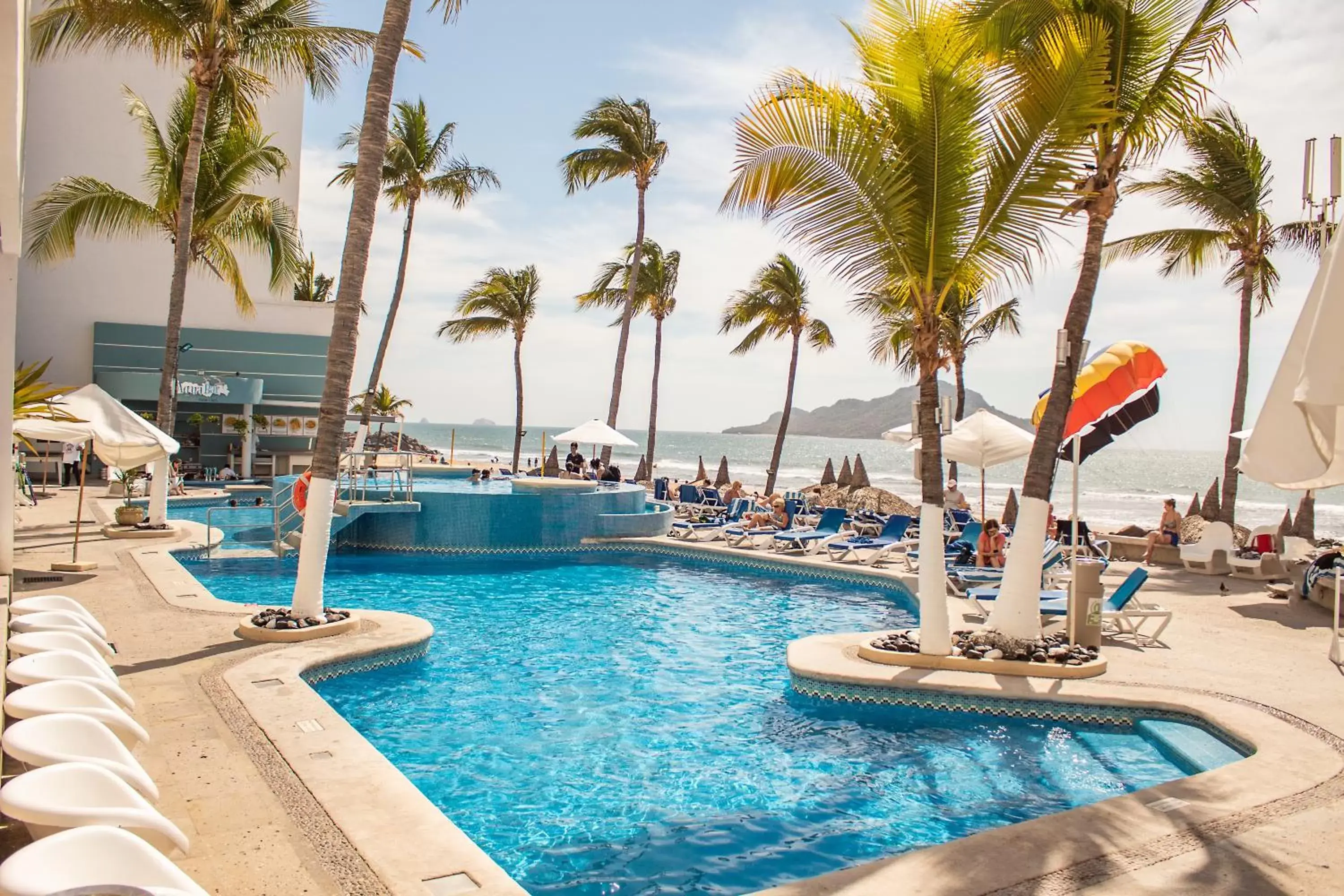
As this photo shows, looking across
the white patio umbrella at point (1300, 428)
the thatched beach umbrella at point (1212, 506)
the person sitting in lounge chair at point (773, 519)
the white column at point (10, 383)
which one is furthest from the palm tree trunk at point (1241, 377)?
the white column at point (10, 383)

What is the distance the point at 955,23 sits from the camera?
843 centimetres

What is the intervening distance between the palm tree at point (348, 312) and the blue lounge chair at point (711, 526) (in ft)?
33.4

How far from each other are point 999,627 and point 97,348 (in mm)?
29716

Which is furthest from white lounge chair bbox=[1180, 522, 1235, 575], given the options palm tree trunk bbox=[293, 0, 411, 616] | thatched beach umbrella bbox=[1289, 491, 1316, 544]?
palm tree trunk bbox=[293, 0, 411, 616]

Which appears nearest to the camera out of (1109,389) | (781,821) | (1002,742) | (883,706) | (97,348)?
(781,821)

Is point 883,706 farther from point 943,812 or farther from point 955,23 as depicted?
point 955,23

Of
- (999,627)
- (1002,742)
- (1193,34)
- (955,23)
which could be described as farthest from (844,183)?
(1002,742)

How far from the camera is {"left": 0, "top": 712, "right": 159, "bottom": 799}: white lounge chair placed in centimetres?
362

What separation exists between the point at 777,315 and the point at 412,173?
460 inches

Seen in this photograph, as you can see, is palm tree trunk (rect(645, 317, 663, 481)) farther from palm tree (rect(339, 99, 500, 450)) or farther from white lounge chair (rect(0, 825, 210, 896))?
white lounge chair (rect(0, 825, 210, 896))

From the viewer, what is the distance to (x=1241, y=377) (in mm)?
19938

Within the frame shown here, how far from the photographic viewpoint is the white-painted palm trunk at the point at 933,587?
8484mm

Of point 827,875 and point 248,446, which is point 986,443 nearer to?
point 827,875

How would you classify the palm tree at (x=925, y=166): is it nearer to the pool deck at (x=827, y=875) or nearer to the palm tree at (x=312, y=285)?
the pool deck at (x=827, y=875)
